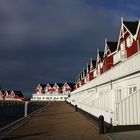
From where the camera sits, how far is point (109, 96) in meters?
20.3

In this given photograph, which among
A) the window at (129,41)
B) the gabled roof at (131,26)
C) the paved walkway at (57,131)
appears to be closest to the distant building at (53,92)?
the gabled roof at (131,26)

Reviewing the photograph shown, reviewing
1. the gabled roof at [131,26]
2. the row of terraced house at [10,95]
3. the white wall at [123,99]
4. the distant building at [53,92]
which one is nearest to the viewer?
the white wall at [123,99]

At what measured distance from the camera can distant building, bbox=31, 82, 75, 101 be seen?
456ft

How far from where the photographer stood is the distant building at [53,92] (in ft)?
456

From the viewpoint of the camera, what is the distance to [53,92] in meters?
148

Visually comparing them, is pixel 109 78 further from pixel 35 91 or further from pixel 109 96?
pixel 35 91

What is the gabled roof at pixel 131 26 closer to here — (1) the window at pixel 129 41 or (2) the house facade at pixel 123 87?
(2) the house facade at pixel 123 87

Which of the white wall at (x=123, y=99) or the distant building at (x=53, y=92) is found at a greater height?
the distant building at (x=53, y=92)

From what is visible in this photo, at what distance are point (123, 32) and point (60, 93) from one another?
364 feet

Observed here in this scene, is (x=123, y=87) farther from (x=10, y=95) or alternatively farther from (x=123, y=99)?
(x=10, y=95)

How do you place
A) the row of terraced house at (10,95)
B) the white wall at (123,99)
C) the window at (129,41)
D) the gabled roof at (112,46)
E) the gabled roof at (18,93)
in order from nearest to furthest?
the white wall at (123,99), the window at (129,41), the gabled roof at (112,46), the row of terraced house at (10,95), the gabled roof at (18,93)

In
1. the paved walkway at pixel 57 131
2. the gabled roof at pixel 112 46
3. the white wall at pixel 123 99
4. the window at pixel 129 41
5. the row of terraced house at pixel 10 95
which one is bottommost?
the paved walkway at pixel 57 131

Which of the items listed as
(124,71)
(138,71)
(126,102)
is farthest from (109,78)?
(126,102)

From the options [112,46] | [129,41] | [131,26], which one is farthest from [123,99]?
[112,46]
